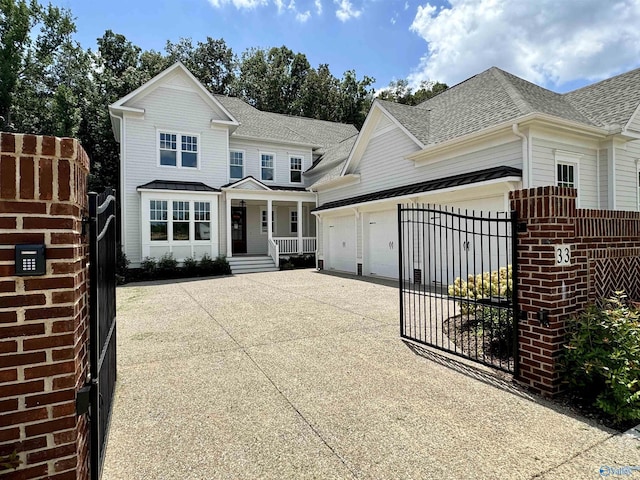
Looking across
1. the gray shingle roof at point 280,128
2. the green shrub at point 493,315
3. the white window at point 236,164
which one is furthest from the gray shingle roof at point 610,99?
the white window at point 236,164

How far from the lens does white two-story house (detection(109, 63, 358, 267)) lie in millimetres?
15133

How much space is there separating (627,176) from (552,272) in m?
10.3

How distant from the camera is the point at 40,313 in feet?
5.41

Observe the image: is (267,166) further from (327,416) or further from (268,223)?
(327,416)

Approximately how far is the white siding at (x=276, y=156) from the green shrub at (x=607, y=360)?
56.8ft

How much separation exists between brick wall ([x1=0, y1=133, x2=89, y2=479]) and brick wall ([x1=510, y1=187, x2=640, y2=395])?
415 centimetres

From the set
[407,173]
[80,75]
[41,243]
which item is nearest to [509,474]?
[41,243]

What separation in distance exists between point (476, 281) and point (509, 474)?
372 cm

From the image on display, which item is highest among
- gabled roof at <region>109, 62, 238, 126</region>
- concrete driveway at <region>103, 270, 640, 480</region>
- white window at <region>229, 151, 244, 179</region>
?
gabled roof at <region>109, 62, 238, 126</region>

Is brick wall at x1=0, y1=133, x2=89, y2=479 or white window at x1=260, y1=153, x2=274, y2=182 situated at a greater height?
white window at x1=260, y1=153, x2=274, y2=182

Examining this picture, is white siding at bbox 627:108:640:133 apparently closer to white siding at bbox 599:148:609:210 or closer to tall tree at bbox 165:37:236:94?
white siding at bbox 599:148:609:210

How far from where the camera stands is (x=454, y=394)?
3643 millimetres

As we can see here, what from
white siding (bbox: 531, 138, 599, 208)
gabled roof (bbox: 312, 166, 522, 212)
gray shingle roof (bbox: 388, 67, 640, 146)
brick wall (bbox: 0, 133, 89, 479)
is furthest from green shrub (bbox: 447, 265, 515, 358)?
gray shingle roof (bbox: 388, 67, 640, 146)

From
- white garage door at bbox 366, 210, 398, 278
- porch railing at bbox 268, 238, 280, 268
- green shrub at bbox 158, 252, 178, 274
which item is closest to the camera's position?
white garage door at bbox 366, 210, 398, 278
